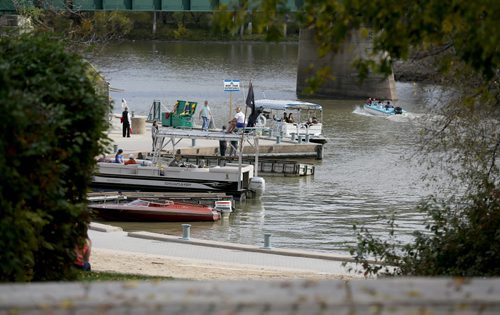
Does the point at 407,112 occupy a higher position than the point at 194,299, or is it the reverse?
the point at 194,299

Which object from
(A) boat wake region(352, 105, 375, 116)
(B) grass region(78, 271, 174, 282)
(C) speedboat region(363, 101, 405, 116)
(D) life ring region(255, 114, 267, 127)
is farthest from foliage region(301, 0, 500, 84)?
(A) boat wake region(352, 105, 375, 116)

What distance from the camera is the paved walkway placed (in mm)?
22703

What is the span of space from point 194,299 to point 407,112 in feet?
214

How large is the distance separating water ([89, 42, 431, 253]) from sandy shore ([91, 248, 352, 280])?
136 inches

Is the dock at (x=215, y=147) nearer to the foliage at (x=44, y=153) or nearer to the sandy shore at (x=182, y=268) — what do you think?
the sandy shore at (x=182, y=268)

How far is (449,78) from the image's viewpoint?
21219mm

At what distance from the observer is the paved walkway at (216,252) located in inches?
894

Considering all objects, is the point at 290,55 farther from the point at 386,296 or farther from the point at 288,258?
the point at 386,296

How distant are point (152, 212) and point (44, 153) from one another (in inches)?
A: 898

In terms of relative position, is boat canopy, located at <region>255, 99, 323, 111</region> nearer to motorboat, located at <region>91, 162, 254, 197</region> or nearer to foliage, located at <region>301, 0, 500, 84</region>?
motorboat, located at <region>91, 162, 254, 197</region>

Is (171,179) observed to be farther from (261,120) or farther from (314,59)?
(314,59)

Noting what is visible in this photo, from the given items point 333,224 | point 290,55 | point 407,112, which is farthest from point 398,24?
point 290,55

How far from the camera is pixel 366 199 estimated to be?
130ft

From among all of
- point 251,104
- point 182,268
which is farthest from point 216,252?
point 251,104
